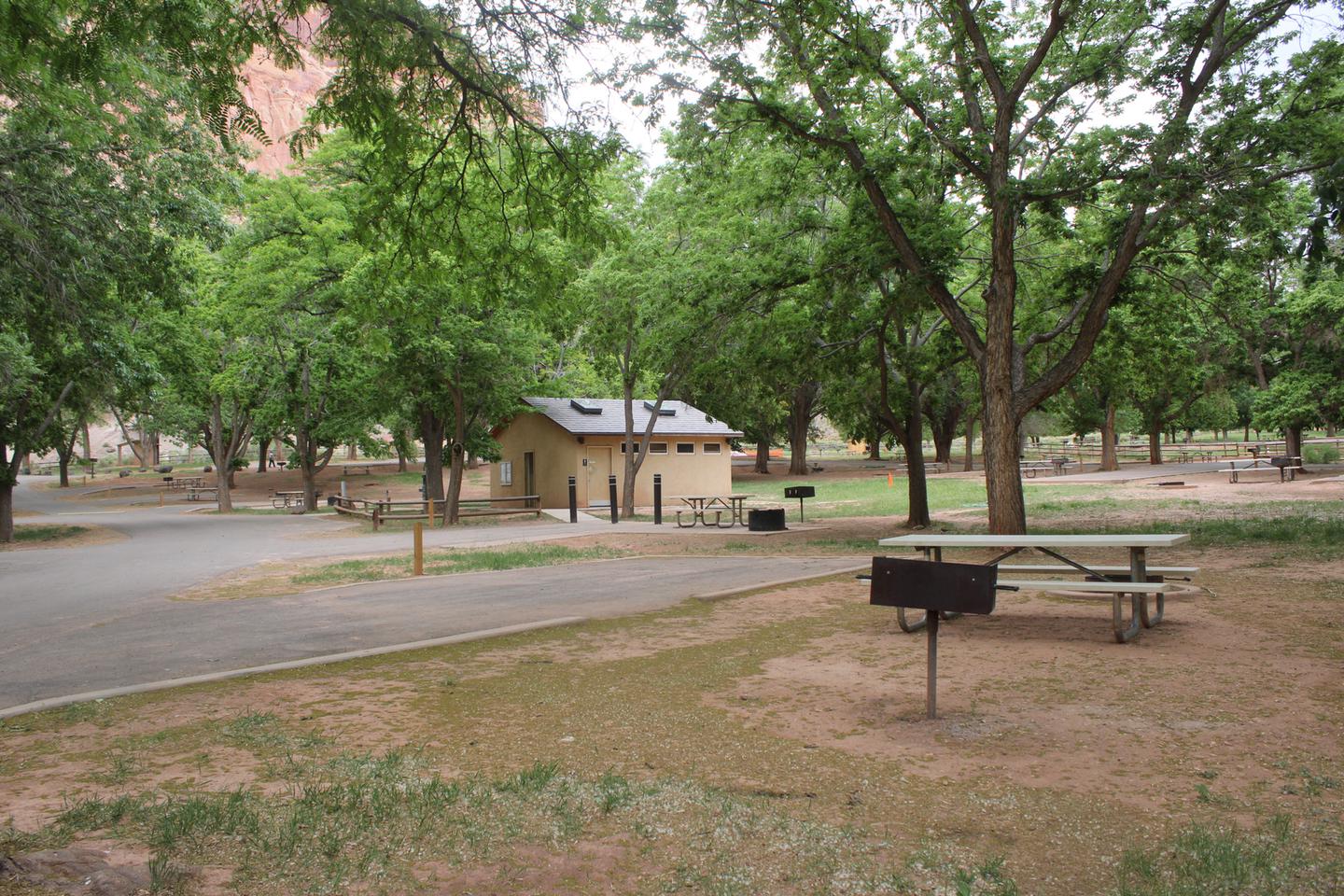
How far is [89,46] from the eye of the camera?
20.0 feet

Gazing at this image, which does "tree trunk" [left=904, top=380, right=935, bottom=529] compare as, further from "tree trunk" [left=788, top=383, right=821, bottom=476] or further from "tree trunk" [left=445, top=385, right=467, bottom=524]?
"tree trunk" [left=788, top=383, right=821, bottom=476]

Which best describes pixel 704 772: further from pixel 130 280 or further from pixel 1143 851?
pixel 130 280

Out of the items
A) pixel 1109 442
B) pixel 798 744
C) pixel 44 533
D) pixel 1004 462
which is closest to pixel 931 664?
pixel 798 744

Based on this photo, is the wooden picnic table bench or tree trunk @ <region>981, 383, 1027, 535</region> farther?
the wooden picnic table bench

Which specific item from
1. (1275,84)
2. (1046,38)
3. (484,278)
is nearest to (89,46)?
(484,278)

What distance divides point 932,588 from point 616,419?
94.1 feet

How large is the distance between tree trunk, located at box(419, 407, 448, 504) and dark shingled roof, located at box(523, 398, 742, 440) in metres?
3.24

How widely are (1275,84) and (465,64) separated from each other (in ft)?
37.8

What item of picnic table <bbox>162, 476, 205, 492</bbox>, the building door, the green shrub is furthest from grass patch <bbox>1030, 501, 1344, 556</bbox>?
picnic table <bbox>162, 476, 205, 492</bbox>

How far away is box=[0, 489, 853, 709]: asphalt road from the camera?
22.6ft

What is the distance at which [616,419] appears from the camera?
109 ft

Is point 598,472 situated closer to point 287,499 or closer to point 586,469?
point 586,469

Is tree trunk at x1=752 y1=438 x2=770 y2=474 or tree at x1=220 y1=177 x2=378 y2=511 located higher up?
tree at x1=220 y1=177 x2=378 y2=511

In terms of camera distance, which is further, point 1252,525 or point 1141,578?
point 1252,525
